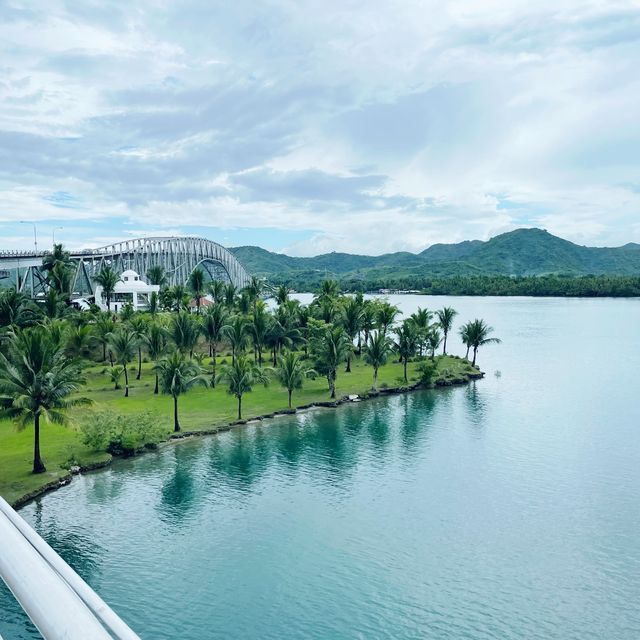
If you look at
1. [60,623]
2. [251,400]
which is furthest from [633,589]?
[251,400]

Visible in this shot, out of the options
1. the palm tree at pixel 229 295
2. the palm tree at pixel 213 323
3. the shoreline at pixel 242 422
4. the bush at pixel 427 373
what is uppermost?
the palm tree at pixel 229 295

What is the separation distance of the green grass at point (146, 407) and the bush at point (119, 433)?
96 centimetres

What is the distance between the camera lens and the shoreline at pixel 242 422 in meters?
38.1

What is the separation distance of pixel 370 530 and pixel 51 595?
32.1 metres

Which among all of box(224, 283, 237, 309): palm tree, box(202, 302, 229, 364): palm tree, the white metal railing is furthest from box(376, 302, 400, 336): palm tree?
the white metal railing

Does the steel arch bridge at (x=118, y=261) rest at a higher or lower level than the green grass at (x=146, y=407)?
higher

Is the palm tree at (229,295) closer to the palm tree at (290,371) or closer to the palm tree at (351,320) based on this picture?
the palm tree at (351,320)

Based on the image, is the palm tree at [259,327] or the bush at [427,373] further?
the palm tree at [259,327]

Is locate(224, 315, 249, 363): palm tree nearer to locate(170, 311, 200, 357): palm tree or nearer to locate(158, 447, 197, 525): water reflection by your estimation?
locate(170, 311, 200, 357): palm tree

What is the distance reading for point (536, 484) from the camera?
136ft

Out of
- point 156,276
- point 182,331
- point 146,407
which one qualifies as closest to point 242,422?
point 146,407

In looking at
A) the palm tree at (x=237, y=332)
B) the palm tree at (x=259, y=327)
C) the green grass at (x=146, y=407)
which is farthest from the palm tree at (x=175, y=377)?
the palm tree at (x=259, y=327)

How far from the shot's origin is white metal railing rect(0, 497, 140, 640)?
4.03 metres

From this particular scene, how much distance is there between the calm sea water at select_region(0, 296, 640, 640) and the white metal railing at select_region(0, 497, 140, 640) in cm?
2284
